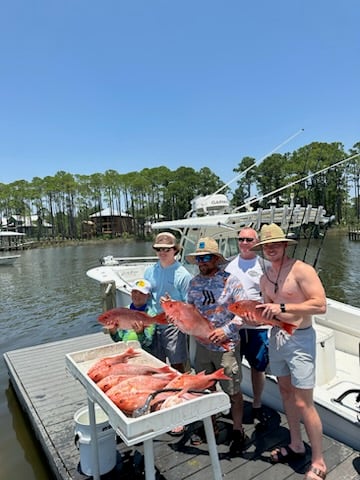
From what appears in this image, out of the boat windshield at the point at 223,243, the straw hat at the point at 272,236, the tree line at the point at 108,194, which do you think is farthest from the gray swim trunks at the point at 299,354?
the tree line at the point at 108,194

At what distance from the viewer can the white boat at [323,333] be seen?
9.86 feet

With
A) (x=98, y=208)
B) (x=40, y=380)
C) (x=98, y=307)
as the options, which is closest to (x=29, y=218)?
(x=98, y=208)

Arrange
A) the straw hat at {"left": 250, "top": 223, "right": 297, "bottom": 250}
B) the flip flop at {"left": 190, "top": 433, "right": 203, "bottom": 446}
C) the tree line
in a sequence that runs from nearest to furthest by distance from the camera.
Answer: the straw hat at {"left": 250, "top": 223, "right": 297, "bottom": 250}, the flip flop at {"left": 190, "top": 433, "right": 203, "bottom": 446}, the tree line

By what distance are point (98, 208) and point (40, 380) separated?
230 feet

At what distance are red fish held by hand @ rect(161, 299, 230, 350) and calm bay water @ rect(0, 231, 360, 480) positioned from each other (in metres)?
2.78

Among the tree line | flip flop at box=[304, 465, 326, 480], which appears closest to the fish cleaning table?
flip flop at box=[304, 465, 326, 480]

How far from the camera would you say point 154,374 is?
239 cm

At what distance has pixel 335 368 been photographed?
3936mm

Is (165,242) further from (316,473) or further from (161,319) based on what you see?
(316,473)

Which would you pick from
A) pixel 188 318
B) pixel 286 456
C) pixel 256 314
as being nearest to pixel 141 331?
pixel 188 318

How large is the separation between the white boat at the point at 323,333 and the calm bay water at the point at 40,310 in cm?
84

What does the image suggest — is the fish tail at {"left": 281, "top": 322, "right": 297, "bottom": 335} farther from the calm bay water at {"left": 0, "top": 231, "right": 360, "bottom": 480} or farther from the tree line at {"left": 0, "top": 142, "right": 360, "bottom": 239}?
the tree line at {"left": 0, "top": 142, "right": 360, "bottom": 239}

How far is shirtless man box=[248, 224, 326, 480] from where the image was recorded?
2400mm

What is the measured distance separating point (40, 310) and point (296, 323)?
12387 millimetres
